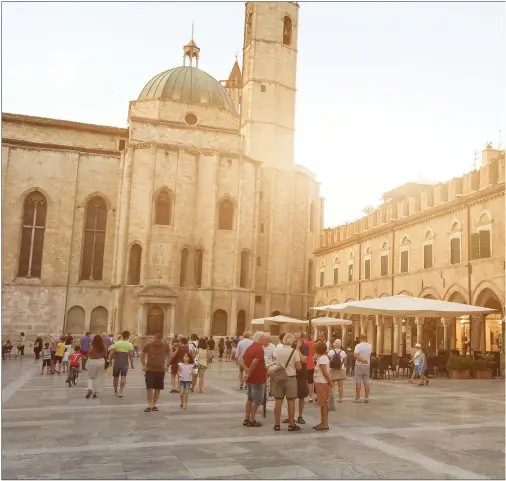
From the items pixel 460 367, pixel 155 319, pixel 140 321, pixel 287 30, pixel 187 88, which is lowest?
pixel 460 367

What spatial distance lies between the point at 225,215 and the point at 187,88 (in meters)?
12.3

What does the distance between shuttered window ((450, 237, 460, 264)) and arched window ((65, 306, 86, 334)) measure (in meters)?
27.0

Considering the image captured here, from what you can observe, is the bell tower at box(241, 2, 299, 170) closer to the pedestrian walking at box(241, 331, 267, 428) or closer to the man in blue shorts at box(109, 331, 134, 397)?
the man in blue shorts at box(109, 331, 134, 397)

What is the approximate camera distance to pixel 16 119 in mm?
42719

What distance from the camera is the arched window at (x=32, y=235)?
130 ft

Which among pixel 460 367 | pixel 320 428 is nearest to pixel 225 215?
pixel 460 367

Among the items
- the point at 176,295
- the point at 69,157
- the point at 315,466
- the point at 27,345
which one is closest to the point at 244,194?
the point at 176,295

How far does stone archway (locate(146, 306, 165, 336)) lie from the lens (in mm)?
37812

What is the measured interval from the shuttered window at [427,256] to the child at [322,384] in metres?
17.9

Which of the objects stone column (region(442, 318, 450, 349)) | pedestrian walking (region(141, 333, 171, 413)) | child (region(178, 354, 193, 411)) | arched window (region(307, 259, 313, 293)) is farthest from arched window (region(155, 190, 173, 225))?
pedestrian walking (region(141, 333, 171, 413))

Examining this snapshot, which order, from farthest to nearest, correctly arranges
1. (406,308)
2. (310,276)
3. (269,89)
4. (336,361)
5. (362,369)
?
(310,276), (269,89), (406,308), (362,369), (336,361)

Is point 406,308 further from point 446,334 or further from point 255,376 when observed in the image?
point 255,376

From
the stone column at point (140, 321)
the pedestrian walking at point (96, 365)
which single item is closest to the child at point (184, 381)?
the pedestrian walking at point (96, 365)

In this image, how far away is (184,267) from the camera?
4025cm
